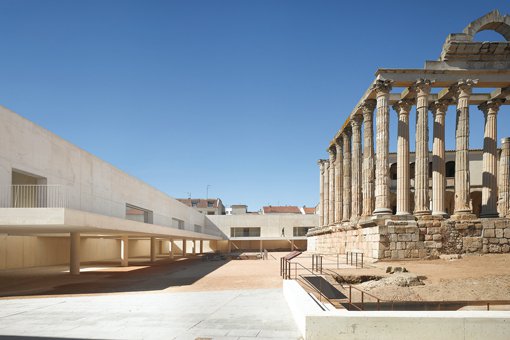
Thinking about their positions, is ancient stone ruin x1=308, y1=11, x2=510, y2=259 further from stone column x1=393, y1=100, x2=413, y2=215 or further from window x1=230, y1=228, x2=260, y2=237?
window x1=230, y1=228, x2=260, y2=237

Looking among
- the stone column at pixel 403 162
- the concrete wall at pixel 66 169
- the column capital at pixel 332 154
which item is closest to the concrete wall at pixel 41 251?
the concrete wall at pixel 66 169

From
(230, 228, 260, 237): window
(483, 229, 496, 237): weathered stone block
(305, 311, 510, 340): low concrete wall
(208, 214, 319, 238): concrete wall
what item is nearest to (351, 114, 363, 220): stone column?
(483, 229, 496, 237): weathered stone block

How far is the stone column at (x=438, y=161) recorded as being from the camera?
26375 millimetres

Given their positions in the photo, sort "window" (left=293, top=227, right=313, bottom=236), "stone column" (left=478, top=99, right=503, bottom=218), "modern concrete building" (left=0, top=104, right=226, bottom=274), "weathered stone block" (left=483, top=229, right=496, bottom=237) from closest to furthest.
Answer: "modern concrete building" (left=0, top=104, right=226, bottom=274) < "weathered stone block" (left=483, top=229, right=496, bottom=237) < "stone column" (left=478, top=99, right=503, bottom=218) < "window" (left=293, top=227, right=313, bottom=236)

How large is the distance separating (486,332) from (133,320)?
6.33 m

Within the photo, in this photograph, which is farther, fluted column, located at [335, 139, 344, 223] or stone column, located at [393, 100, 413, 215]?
fluted column, located at [335, 139, 344, 223]

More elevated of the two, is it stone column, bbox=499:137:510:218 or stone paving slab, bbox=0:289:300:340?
stone column, bbox=499:137:510:218

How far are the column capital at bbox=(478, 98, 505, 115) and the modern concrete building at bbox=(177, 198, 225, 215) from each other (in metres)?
65.5

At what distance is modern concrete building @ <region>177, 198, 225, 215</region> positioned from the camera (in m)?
90.5

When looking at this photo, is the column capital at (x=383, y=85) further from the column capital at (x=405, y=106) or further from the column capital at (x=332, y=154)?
the column capital at (x=332, y=154)

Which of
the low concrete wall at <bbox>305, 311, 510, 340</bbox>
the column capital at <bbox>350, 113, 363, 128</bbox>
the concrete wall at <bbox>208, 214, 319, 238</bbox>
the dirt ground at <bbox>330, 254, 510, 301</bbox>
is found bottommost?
the concrete wall at <bbox>208, 214, 319, 238</bbox>

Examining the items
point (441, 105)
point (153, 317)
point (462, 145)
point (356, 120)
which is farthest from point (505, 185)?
point (153, 317)

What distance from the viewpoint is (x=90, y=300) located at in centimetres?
1357

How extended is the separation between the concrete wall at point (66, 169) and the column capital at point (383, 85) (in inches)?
605
